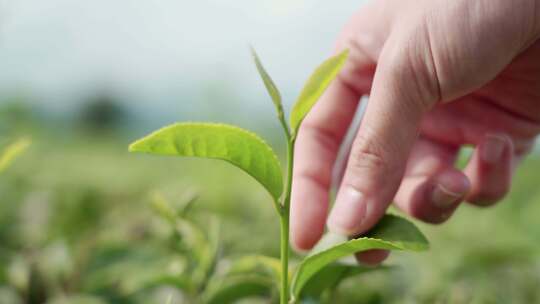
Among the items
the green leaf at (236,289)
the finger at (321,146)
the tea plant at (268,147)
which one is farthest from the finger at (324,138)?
the tea plant at (268,147)

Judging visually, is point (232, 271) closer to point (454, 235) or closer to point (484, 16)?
point (484, 16)

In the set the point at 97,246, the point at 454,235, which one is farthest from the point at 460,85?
the point at 454,235

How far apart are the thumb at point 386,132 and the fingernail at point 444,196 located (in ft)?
0.69

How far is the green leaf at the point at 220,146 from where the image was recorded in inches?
35.4

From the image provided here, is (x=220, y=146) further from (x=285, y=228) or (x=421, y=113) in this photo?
(x=421, y=113)

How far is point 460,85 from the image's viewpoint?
122 cm

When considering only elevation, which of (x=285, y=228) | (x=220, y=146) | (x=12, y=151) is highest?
(x=220, y=146)

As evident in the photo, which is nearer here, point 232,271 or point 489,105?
point 232,271

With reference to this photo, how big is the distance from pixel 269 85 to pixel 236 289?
1.86 feet

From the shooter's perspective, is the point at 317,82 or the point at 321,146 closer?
the point at 317,82

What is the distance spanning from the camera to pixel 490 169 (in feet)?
5.52

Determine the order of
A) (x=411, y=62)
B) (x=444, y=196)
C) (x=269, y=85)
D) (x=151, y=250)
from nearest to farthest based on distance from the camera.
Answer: (x=269, y=85), (x=411, y=62), (x=444, y=196), (x=151, y=250)

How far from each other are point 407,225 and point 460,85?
291 mm

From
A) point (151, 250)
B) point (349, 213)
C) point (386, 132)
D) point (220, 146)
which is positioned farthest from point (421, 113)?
point (151, 250)
